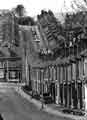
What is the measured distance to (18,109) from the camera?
6184 cm

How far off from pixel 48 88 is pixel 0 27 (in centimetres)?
10827

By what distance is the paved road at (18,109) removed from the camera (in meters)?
53.2

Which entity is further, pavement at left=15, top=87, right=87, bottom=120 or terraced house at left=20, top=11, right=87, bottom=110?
terraced house at left=20, top=11, right=87, bottom=110

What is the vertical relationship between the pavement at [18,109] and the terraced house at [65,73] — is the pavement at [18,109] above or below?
below

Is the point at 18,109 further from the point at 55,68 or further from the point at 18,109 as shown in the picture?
the point at 55,68

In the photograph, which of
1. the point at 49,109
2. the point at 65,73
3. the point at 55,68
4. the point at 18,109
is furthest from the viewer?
the point at 55,68

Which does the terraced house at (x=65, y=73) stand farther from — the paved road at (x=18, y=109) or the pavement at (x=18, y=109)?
the paved road at (x=18, y=109)

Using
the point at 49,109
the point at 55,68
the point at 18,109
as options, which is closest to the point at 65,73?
the point at 55,68

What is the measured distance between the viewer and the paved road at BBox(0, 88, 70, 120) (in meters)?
53.2

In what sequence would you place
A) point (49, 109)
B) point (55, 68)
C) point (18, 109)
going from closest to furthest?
point (18, 109)
point (49, 109)
point (55, 68)

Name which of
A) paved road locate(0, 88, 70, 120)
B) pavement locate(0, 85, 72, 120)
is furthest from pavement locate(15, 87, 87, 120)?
paved road locate(0, 88, 70, 120)

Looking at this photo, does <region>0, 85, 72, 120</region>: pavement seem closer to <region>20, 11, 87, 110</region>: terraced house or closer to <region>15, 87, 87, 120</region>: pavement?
<region>15, 87, 87, 120</region>: pavement

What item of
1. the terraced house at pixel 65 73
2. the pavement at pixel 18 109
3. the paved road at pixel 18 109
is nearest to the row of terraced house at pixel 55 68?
the terraced house at pixel 65 73

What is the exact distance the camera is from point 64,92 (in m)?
68.5
